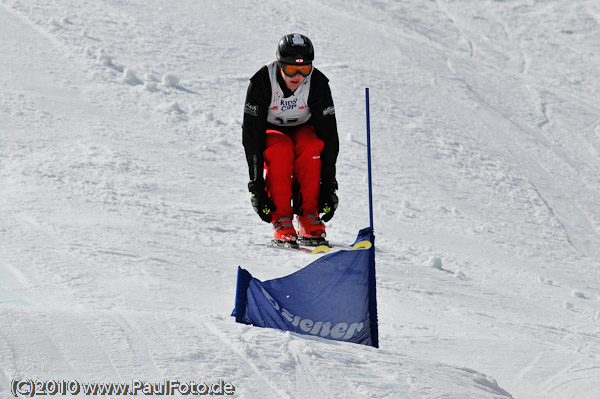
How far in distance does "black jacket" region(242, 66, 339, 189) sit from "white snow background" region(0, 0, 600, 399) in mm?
1256

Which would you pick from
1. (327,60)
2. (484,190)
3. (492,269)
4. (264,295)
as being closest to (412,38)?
(327,60)

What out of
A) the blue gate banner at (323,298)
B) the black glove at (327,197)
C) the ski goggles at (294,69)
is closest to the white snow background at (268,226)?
the blue gate banner at (323,298)

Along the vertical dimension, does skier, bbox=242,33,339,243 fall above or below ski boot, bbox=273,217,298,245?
above

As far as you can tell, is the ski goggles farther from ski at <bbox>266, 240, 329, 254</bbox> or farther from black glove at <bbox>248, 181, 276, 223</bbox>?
ski at <bbox>266, 240, 329, 254</bbox>

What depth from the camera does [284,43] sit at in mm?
5785

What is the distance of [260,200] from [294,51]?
1.11 meters

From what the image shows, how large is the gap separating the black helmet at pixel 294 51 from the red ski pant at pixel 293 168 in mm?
585

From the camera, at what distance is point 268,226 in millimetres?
10836

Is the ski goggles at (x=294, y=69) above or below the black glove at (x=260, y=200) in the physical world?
above

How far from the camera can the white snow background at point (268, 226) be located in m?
5.11

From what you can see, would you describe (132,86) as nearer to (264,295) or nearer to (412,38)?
(412,38)

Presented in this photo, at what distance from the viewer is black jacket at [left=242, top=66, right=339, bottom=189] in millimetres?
5910

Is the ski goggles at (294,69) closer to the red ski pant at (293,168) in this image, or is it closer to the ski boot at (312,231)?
the red ski pant at (293,168)

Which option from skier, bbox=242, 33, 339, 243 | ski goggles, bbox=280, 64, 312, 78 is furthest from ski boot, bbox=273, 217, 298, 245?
ski goggles, bbox=280, 64, 312, 78
